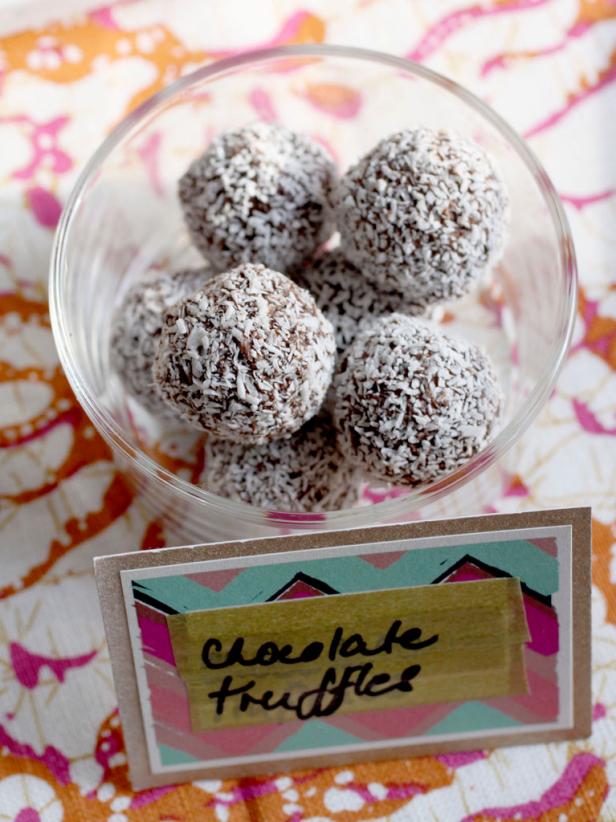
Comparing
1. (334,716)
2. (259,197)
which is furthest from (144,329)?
(334,716)

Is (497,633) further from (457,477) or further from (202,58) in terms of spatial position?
(202,58)

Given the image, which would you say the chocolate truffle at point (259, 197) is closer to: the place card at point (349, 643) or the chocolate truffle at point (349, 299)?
the chocolate truffle at point (349, 299)

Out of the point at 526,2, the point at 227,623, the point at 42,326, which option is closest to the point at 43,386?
the point at 42,326

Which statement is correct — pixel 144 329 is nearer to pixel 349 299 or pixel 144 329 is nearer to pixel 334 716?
pixel 349 299

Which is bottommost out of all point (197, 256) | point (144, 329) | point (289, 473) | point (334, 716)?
point (334, 716)

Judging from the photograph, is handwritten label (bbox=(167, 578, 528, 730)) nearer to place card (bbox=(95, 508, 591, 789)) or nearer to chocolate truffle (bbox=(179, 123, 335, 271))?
place card (bbox=(95, 508, 591, 789))

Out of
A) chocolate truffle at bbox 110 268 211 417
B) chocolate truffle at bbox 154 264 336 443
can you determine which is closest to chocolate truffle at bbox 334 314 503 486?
chocolate truffle at bbox 154 264 336 443
